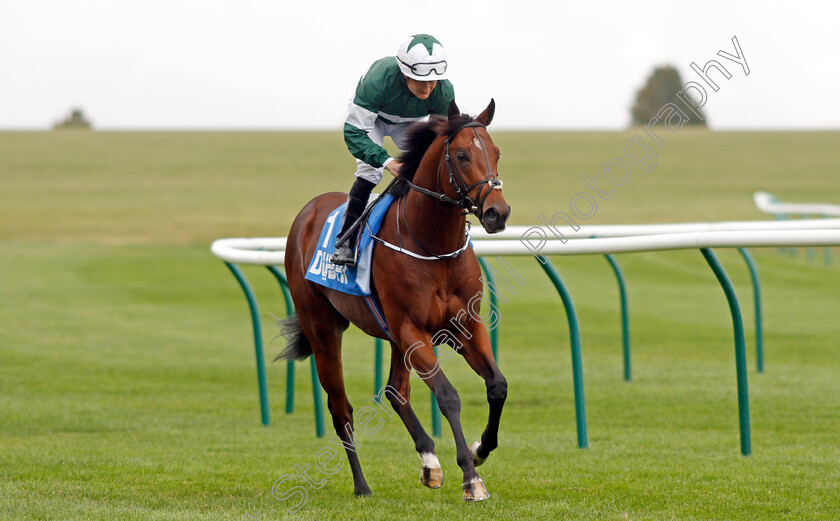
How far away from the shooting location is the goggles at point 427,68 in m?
4.66

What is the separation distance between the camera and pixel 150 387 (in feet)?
29.1

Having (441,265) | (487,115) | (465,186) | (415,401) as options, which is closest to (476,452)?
(441,265)

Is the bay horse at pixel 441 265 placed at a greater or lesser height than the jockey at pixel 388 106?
lesser

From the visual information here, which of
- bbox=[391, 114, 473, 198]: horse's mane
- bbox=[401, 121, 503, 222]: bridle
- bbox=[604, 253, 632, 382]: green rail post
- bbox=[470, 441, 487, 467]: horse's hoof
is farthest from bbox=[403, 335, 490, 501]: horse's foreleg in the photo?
bbox=[604, 253, 632, 382]: green rail post

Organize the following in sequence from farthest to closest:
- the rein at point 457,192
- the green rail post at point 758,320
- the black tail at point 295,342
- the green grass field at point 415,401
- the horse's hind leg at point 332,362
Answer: the green rail post at point 758,320, the black tail at point 295,342, the horse's hind leg at point 332,362, the green grass field at point 415,401, the rein at point 457,192

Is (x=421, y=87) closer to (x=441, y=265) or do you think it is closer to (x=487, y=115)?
(x=487, y=115)

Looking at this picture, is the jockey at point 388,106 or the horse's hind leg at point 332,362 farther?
the horse's hind leg at point 332,362

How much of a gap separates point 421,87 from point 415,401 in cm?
409

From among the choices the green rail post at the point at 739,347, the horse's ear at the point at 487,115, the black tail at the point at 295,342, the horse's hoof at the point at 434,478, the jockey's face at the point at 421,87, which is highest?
the jockey's face at the point at 421,87

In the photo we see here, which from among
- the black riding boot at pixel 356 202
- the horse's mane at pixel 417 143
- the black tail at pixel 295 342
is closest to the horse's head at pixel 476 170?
the horse's mane at pixel 417 143

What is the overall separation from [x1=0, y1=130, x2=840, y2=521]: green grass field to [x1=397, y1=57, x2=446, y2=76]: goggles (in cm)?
203

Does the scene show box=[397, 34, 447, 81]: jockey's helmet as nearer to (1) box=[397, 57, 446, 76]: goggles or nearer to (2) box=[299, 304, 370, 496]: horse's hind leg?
(1) box=[397, 57, 446, 76]: goggles

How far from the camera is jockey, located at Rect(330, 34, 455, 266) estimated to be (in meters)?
4.68

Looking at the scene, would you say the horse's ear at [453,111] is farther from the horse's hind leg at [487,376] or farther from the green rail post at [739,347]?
the green rail post at [739,347]
